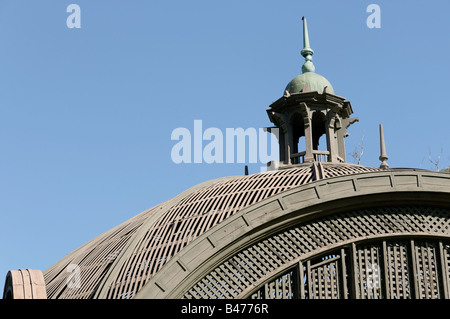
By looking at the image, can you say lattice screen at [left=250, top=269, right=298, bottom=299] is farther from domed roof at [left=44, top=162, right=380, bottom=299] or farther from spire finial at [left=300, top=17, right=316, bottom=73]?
spire finial at [left=300, top=17, right=316, bottom=73]

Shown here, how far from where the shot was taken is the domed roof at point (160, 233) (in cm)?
1625

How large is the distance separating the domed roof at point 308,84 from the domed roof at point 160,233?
3.64 m

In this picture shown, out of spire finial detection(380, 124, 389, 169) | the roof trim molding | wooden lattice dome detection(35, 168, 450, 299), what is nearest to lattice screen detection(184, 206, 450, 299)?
wooden lattice dome detection(35, 168, 450, 299)

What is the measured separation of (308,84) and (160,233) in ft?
23.3

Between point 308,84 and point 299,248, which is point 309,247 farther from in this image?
point 308,84

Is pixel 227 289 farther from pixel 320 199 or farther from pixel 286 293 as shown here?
pixel 320 199

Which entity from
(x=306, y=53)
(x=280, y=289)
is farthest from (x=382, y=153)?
(x=280, y=289)

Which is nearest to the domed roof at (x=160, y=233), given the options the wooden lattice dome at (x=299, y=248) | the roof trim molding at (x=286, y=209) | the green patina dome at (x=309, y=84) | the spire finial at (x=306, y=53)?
the wooden lattice dome at (x=299, y=248)

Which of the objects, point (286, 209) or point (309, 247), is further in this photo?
point (309, 247)

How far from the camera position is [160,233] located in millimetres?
17172

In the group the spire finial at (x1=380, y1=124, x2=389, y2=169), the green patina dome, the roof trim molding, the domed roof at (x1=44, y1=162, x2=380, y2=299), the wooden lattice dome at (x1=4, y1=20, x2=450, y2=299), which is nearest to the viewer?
the roof trim molding

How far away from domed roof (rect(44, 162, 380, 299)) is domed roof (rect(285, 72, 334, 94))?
364 centimetres

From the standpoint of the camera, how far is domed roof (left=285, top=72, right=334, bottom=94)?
22.4 meters
